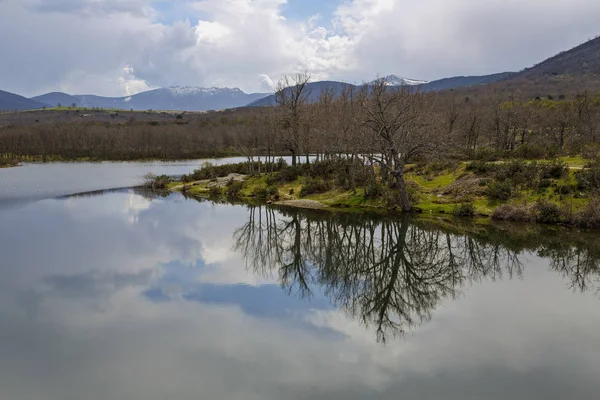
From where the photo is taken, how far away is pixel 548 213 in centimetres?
3403

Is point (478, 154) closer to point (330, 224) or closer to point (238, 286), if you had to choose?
point (330, 224)

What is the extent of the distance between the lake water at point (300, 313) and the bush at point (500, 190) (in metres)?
6.01

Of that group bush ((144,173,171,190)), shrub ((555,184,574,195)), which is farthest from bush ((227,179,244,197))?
shrub ((555,184,574,195))

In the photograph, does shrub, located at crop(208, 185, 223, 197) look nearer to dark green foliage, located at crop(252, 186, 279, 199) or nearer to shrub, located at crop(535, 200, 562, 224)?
dark green foliage, located at crop(252, 186, 279, 199)

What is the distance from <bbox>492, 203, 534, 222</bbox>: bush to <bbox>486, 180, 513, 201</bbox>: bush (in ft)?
5.95

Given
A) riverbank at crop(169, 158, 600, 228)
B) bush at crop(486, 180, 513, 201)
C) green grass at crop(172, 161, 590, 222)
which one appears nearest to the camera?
riverbank at crop(169, 158, 600, 228)

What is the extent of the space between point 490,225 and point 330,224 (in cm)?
1280

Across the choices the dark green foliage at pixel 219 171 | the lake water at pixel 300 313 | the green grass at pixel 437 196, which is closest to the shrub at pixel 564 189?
the green grass at pixel 437 196

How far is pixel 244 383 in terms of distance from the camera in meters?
13.4

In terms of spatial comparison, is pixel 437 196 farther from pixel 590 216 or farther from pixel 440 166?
pixel 590 216

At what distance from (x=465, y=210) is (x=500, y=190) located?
366cm

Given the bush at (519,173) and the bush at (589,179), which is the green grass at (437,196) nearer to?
the bush at (589,179)

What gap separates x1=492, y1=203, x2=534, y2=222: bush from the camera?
115 ft

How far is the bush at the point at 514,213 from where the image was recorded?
115 ft
